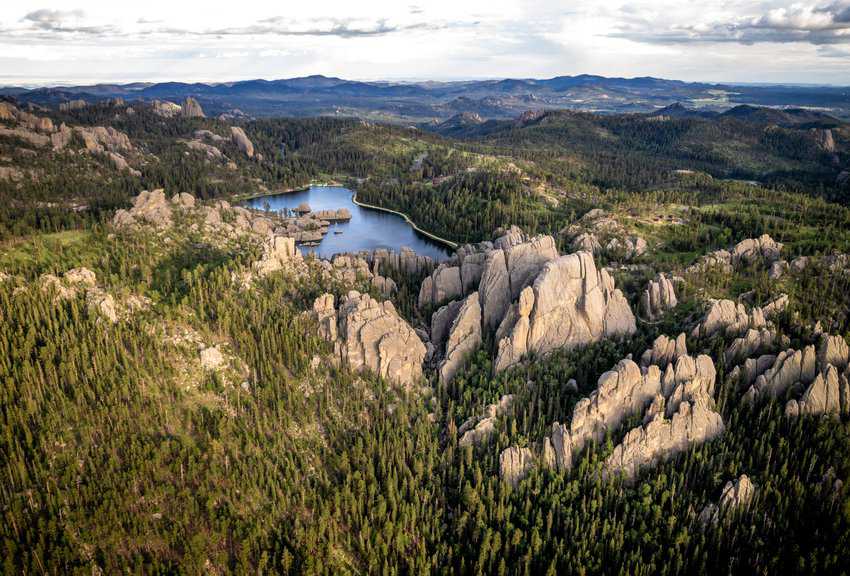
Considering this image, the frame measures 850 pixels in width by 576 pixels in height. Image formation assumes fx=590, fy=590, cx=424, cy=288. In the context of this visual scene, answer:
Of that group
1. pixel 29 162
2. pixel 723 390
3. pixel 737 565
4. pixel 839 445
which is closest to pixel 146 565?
pixel 737 565

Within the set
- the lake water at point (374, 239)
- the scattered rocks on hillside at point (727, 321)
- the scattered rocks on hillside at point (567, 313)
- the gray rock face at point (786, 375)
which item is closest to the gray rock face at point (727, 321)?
the scattered rocks on hillside at point (727, 321)

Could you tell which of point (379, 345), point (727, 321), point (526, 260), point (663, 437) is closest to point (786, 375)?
point (727, 321)

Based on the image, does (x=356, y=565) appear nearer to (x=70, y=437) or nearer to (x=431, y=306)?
(x=70, y=437)

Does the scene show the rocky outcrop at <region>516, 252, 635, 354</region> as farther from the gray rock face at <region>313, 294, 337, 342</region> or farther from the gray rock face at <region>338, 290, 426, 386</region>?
the gray rock face at <region>313, 294, 337, 342</region>

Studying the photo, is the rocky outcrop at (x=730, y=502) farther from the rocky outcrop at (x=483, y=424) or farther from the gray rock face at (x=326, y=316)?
the gray rock face at (x=326, y=316)

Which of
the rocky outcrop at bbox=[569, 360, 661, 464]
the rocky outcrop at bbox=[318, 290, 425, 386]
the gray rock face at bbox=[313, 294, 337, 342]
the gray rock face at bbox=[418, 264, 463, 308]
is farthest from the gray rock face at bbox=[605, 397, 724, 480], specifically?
the gray rock face at bbox=[418, 264, 463, 308]

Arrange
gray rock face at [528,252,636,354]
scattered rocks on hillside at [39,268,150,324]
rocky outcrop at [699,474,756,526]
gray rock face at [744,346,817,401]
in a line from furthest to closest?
gray rock face at [528,252,636,354]
scattered rocks on hillside at [39,268,150,324]
gray rock face at [744,346,817,401]
rocky outcrop at [699,474,756,526]

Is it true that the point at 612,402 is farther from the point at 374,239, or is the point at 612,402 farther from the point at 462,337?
the point at 374,239
